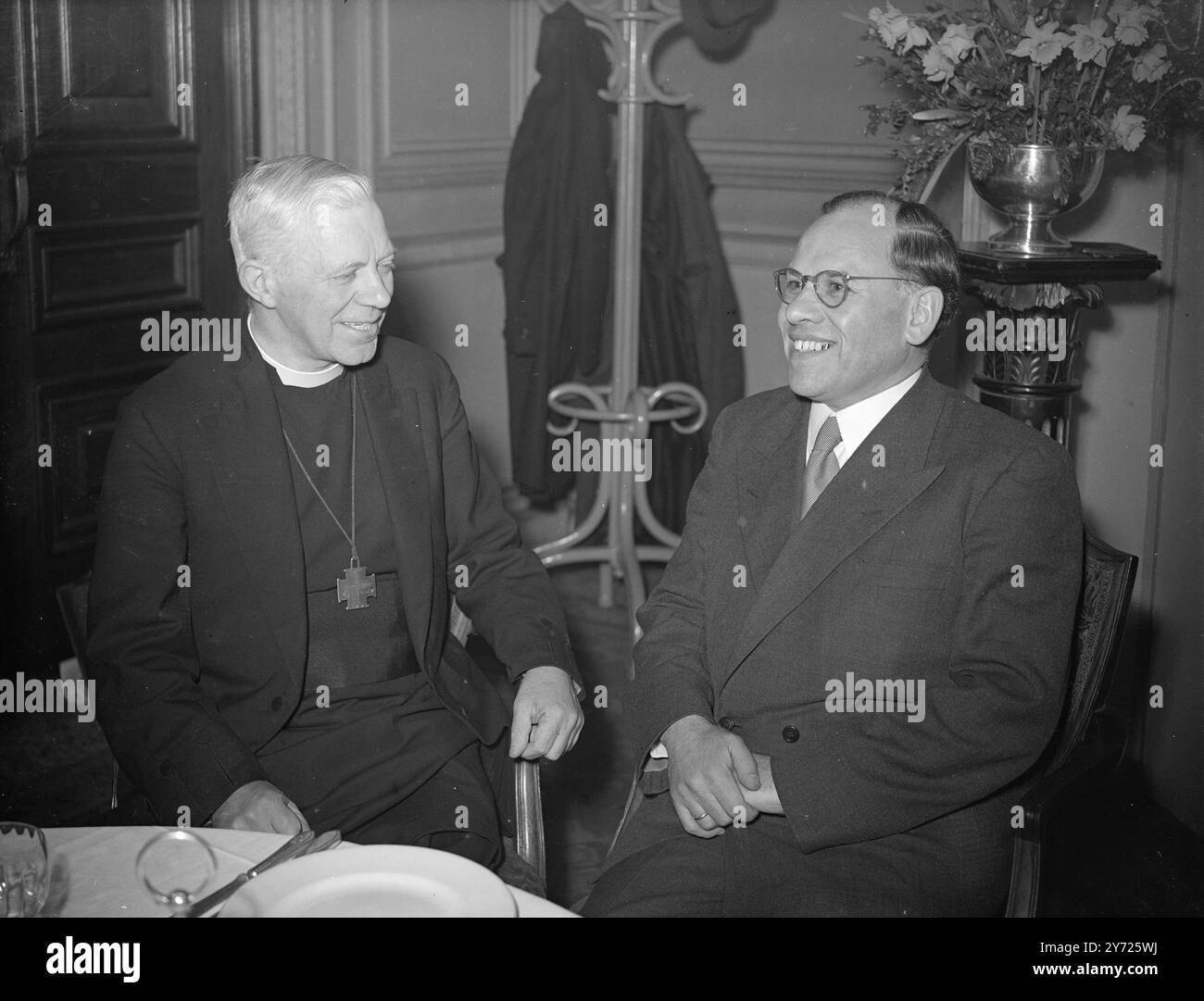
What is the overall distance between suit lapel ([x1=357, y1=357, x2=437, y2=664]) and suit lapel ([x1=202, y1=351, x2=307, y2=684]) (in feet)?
0.49

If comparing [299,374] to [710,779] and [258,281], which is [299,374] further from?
[710,779]

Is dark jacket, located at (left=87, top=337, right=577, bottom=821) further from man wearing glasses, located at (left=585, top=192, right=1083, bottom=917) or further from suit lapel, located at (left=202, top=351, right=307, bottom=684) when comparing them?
man wearing glasses, located at (left=585, top=192, right=1083, bottom=917)

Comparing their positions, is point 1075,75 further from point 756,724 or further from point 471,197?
point 471,197

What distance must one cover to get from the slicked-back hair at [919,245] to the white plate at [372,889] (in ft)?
3.67

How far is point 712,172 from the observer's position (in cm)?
445

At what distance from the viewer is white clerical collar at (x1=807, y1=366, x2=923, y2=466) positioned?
1876 mm

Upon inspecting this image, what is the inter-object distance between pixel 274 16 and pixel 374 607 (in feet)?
8.55

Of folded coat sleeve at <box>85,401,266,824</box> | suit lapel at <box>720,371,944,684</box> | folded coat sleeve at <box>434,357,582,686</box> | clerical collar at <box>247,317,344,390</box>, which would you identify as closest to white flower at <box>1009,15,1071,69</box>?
suit lapel at <box>720,371,944,684</box>

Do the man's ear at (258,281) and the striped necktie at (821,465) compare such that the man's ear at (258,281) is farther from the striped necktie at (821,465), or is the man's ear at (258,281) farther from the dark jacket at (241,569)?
the striped necktie at (821,465)

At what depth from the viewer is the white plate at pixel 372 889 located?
44.9 inches

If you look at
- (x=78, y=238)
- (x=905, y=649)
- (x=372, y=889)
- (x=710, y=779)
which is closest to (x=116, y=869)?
(x=372, y=889)
